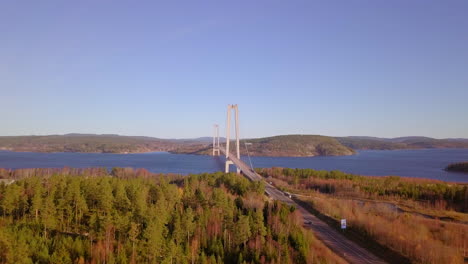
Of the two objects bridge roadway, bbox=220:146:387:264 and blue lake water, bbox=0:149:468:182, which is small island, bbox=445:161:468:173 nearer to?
blue lake water, bbox=0:149:468:182

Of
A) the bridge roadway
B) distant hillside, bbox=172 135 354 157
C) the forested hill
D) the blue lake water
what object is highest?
distant hillside, bbox=172 135 354 157

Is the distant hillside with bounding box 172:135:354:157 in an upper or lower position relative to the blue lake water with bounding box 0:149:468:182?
upper

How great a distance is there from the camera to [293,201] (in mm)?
19562

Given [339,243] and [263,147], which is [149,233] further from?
[263,147]

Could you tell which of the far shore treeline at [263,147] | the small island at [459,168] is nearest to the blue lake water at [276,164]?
the small island at [459,168]

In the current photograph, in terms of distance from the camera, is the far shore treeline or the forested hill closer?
the forested hill

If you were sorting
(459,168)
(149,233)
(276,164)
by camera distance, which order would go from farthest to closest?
(276,164) → (459,168) → (149,233)

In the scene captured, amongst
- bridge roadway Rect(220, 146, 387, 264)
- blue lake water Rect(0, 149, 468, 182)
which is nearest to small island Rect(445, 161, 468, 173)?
blue lake water Rect(0, 149, 468, 182)

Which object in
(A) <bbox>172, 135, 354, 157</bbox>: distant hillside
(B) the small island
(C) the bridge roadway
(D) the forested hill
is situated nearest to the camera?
(D) the forested hill

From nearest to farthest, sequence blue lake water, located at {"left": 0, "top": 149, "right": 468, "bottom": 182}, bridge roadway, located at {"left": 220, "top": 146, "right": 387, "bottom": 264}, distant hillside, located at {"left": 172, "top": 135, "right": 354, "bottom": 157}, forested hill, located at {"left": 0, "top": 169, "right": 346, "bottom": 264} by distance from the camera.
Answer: forested hill, located at {"left": 0, "top": 169, "right": 346, "bottom": 264}, bridge roadway, located at {"left": 220, "top": 146, "right": 387, "bottom": 264}, blue lake water, located at {"left": 0, "top": 149, "right": 468, "bottom": 182}, distant hillside, located at {"left": 172, "top": 135, "right": 354, "bottom": 157}

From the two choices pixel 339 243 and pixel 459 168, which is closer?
pixel 339 243

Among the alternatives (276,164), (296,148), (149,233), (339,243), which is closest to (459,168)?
(276,164)

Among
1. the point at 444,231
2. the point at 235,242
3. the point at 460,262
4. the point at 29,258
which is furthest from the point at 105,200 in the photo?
the point at 444,231

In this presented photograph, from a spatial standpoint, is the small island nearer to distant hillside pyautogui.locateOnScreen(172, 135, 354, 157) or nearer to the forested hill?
distant hillside pyautogui.locateOnScreen(172, 135, 354, 157)
